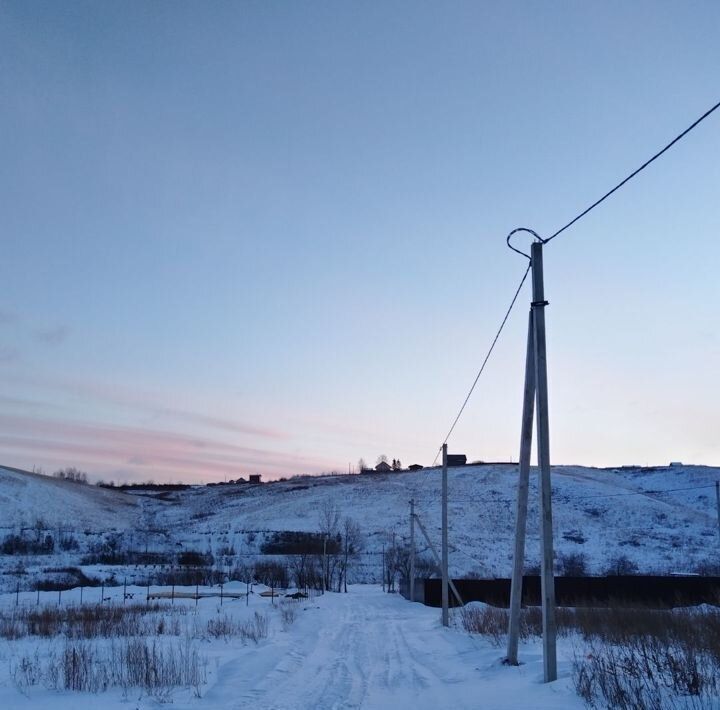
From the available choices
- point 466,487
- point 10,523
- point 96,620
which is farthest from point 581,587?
point 10,523

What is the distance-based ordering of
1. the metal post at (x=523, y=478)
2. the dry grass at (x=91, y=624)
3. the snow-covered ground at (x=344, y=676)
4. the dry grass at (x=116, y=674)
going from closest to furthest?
the snow-covered ground at (x=344, y=676) < the dry grass at (x=116, y=674) < the metal post at (x=523, y=478) < the dry grass at (x=91, y=624)

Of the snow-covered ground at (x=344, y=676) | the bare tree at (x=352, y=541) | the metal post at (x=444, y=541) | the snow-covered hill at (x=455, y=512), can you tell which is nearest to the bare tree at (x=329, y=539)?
the bare tree at (x=352, y=541)

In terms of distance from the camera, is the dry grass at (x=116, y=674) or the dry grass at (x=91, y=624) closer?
the dry grass at (x=116, y=674)

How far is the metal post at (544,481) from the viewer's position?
11.3 meters

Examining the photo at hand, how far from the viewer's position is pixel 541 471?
11281mm

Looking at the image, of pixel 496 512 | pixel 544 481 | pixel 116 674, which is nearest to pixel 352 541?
pixel 496 512

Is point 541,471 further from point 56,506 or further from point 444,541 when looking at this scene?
point 56,506

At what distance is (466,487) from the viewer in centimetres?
10169

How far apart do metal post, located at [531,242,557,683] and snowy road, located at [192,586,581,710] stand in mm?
553

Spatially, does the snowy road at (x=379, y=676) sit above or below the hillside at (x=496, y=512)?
below

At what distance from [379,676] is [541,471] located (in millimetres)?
5559

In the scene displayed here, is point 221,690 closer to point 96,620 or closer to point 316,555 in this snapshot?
point 96,620

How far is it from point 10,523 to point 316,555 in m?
Answer: 39.2

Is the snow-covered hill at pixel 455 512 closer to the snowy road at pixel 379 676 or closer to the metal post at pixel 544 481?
the snowy road at pixel 379 676
